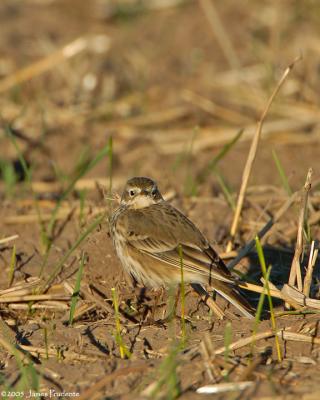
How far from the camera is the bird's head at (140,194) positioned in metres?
5.52

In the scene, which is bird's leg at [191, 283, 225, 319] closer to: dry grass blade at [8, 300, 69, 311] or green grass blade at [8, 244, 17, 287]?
dry grass blade at [8, 300, 69, 311]

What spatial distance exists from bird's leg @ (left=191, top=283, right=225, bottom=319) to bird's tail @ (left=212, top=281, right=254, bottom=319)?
14cm

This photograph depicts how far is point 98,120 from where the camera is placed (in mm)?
9047

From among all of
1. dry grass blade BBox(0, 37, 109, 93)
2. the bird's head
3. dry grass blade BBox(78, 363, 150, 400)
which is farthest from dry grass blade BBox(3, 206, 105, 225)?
dry grass blade BBox(0, 37, 109, 93)

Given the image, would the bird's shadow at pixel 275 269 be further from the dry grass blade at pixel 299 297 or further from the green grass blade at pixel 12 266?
the green grass blade at pixel 12 266

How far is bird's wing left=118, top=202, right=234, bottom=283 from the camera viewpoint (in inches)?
188

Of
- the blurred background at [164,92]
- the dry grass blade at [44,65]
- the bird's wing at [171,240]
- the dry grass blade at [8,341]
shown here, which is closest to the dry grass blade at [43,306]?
the dry grass blade at [8,341]

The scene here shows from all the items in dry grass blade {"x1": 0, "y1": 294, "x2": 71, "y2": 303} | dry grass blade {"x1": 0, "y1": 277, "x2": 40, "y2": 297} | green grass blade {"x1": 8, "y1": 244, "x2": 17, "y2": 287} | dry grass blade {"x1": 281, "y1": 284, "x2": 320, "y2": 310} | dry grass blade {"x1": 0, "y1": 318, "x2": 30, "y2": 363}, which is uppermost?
green grass blade {"x1": 8, "y1": 244, "x2": 17, "y2": 287}

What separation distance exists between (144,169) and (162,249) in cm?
288

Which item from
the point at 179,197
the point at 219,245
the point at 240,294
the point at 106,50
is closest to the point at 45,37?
the point at 106,50

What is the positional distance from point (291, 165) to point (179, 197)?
5.95 feet

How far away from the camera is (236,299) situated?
4.72m

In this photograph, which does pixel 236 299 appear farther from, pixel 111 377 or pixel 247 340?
pixel 111 377

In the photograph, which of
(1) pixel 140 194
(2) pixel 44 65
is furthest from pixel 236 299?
(2) pixel 44 65
